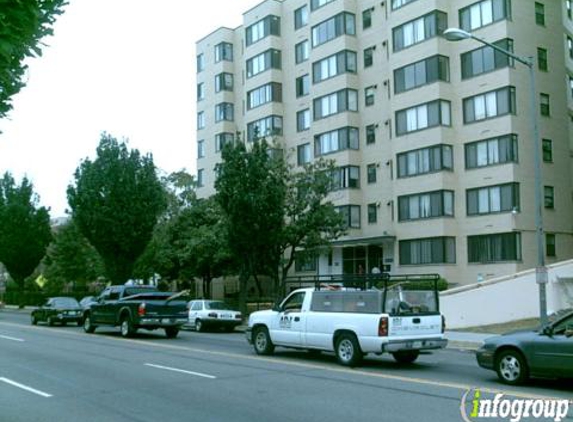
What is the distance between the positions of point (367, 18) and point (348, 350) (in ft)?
125

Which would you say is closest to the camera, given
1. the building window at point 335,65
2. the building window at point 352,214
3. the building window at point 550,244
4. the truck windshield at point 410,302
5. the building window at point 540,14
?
the truck windshield at point 410,302

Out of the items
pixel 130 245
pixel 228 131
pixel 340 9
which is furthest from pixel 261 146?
pixel 228 131

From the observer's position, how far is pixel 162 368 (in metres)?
15.2

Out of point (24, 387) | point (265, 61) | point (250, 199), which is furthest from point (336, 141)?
point (24, 387)

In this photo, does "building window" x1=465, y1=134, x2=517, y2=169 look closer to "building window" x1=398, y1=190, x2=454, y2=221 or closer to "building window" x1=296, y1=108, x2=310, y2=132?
"building window" x1=398, y1=190, x2=454, y2=221

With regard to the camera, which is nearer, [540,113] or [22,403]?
[22,403]

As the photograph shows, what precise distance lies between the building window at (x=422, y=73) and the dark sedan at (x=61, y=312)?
24.4 meters

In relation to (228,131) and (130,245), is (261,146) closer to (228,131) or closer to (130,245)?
(130,245)

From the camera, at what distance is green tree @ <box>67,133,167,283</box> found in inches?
1559

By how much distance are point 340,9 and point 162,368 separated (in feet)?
129

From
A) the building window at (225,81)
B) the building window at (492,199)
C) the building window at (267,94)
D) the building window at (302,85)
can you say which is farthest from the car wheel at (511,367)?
the building window at (225,81)

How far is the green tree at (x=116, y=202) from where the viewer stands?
39594mm

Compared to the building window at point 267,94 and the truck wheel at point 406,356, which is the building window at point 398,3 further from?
the truck wheel at point 406,356

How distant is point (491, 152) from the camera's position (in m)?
40.4
